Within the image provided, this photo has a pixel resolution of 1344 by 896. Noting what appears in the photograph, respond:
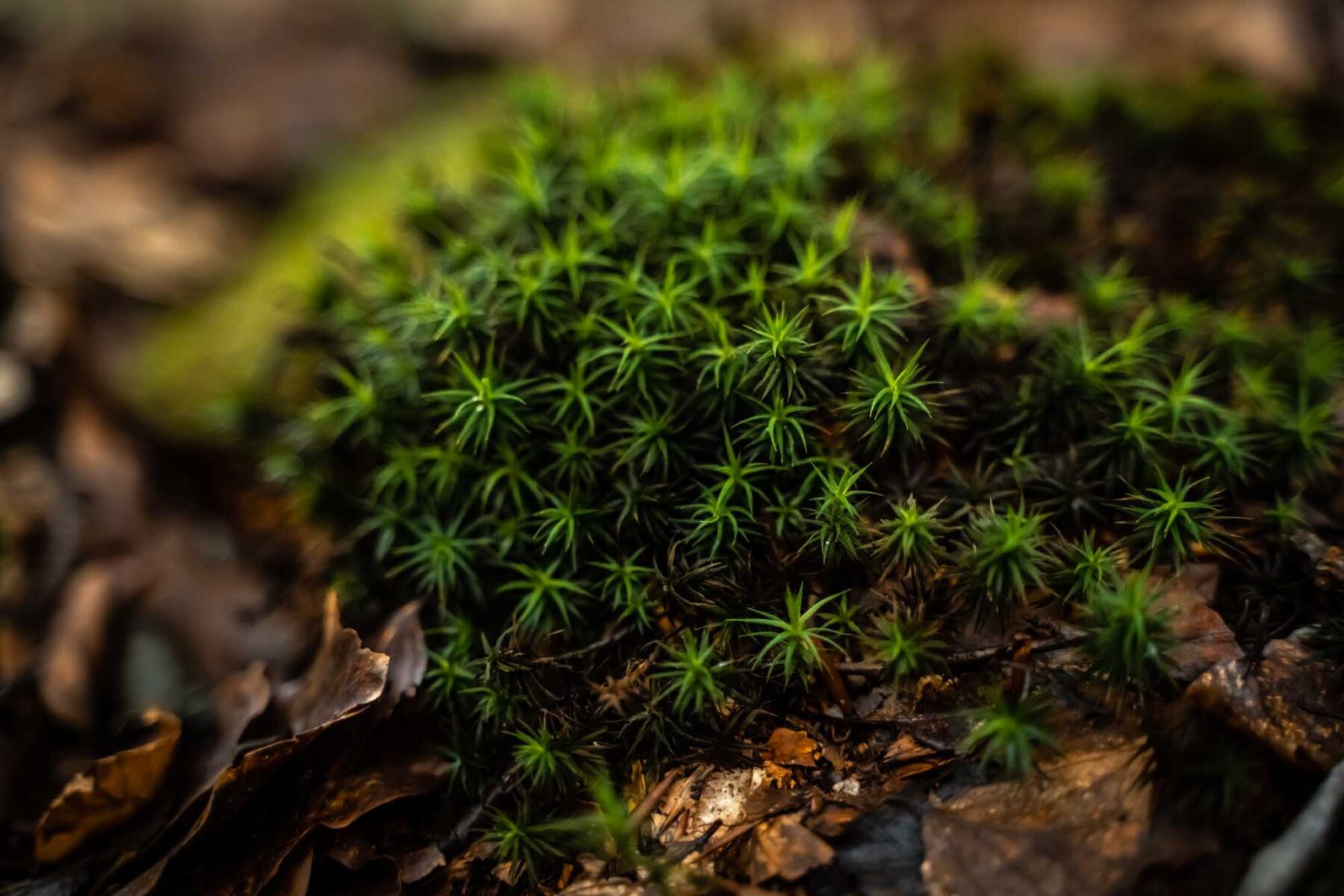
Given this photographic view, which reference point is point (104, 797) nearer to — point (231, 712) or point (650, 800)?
point (231, 712)

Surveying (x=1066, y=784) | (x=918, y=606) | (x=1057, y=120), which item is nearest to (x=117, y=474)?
(x=918, y=606)

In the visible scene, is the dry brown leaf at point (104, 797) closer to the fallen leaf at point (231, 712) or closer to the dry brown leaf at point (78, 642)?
the fallen leaf at point (231, 712)

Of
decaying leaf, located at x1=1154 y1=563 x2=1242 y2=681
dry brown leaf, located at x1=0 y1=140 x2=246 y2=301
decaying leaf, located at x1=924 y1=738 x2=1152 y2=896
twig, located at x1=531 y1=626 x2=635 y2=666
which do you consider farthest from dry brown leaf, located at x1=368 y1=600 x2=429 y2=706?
dry brown leaf, located at x1=0 y1=140 x2=246 y2=301

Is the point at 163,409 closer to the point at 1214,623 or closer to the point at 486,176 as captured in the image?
the point at 486,176

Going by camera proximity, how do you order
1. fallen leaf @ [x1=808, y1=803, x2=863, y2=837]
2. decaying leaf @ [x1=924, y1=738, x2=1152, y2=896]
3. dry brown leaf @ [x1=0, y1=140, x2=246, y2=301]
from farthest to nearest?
dry brown leaf @ [x1=0, y1=140, x2=246, y2=301]
fallen leaf @ [x1=808, y1=803, x2=863, y2=837]
decaying leaf @ [x1=924, y1=738, x2=1152, y2=896]

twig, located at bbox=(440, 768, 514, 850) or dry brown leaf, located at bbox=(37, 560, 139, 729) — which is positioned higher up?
dry brown leaf, located at bbox=(37, 560, 139, 729)

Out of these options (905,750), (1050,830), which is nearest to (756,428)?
(905,750)

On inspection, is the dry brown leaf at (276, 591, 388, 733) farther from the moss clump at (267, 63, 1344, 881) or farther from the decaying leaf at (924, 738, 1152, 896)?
the decaying leaf at (924, 738, 1152, 896)
